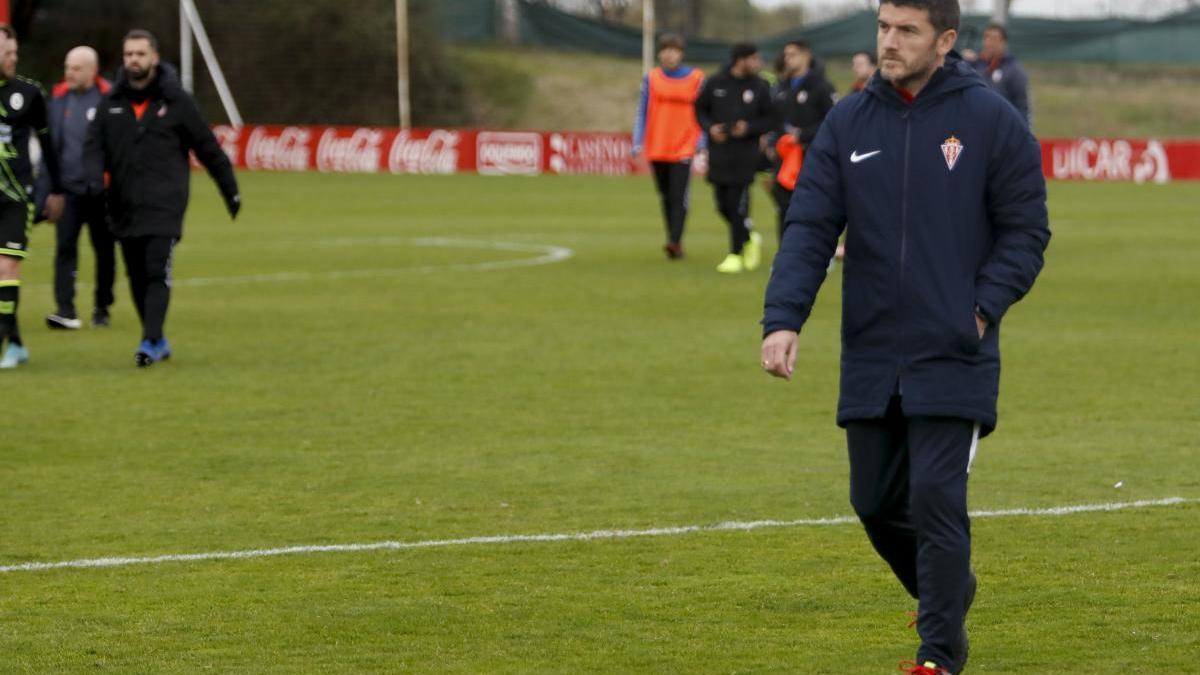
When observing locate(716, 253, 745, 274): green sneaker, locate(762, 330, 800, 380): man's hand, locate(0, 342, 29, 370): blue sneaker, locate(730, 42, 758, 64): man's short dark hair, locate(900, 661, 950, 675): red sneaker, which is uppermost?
locate(762, 330, 800, 380): man's hand

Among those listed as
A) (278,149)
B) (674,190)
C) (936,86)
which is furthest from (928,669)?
(278,149)

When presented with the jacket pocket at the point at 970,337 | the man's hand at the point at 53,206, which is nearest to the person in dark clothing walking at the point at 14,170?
the man's hand at the point at 53,206

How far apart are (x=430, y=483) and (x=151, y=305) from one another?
436 cm

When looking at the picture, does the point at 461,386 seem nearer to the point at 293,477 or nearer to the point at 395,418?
the point at 395,418

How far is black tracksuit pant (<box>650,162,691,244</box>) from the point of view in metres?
21.2

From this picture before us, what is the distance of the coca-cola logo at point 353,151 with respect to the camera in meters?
45.0

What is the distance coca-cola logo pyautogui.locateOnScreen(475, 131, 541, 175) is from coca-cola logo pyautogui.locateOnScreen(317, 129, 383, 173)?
2142 mm

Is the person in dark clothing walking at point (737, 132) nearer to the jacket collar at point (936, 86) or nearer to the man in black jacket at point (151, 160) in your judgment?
the man in black jacket at point (151, 160)

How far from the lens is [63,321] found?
15.3 m

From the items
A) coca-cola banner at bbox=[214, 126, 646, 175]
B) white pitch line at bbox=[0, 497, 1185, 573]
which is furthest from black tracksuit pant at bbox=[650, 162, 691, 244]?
coca-cola banner at bbox=[214, 126, 646, 175]

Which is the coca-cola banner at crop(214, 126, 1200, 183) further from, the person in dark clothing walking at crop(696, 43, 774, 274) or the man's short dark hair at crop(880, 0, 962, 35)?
the man's short dark hair at crop(880, 0, 962, 35)

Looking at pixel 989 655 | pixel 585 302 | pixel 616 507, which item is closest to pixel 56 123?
pixel 585 302

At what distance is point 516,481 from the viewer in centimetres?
899

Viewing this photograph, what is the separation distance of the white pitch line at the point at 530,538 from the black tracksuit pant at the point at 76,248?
7761 mm
